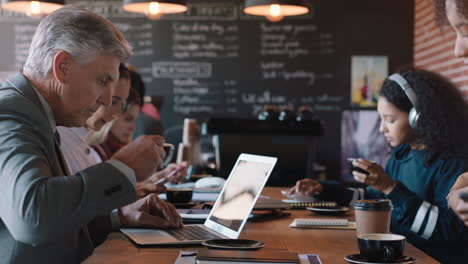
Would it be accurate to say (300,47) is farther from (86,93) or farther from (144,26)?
(86,93)

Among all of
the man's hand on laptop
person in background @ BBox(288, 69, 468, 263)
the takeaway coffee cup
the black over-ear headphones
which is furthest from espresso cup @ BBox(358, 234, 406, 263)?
the black over-ear headphones

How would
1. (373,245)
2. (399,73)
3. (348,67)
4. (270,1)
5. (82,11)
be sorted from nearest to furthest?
(373,245) → (82,11) → (399,73) → (270,1) → (348,67)

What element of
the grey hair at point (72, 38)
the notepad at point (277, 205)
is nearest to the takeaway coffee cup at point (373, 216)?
the notepad at point (277, 205)

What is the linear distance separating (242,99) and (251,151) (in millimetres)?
2437

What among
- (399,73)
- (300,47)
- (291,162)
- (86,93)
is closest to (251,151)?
(291,162)

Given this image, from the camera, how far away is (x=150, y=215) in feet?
5.95

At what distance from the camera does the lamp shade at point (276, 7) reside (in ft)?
11.6

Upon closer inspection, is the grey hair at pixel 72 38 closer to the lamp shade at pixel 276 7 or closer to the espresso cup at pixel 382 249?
the espresso cup at pixel 382 249

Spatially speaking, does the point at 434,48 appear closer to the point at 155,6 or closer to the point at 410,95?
the point at 155,6

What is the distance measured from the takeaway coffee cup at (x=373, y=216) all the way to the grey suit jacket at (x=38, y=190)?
60 cm

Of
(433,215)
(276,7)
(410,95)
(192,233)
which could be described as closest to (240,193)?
(192,233)

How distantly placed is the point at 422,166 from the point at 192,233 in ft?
3.64

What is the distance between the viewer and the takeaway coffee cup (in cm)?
165

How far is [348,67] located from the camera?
20.1ft
